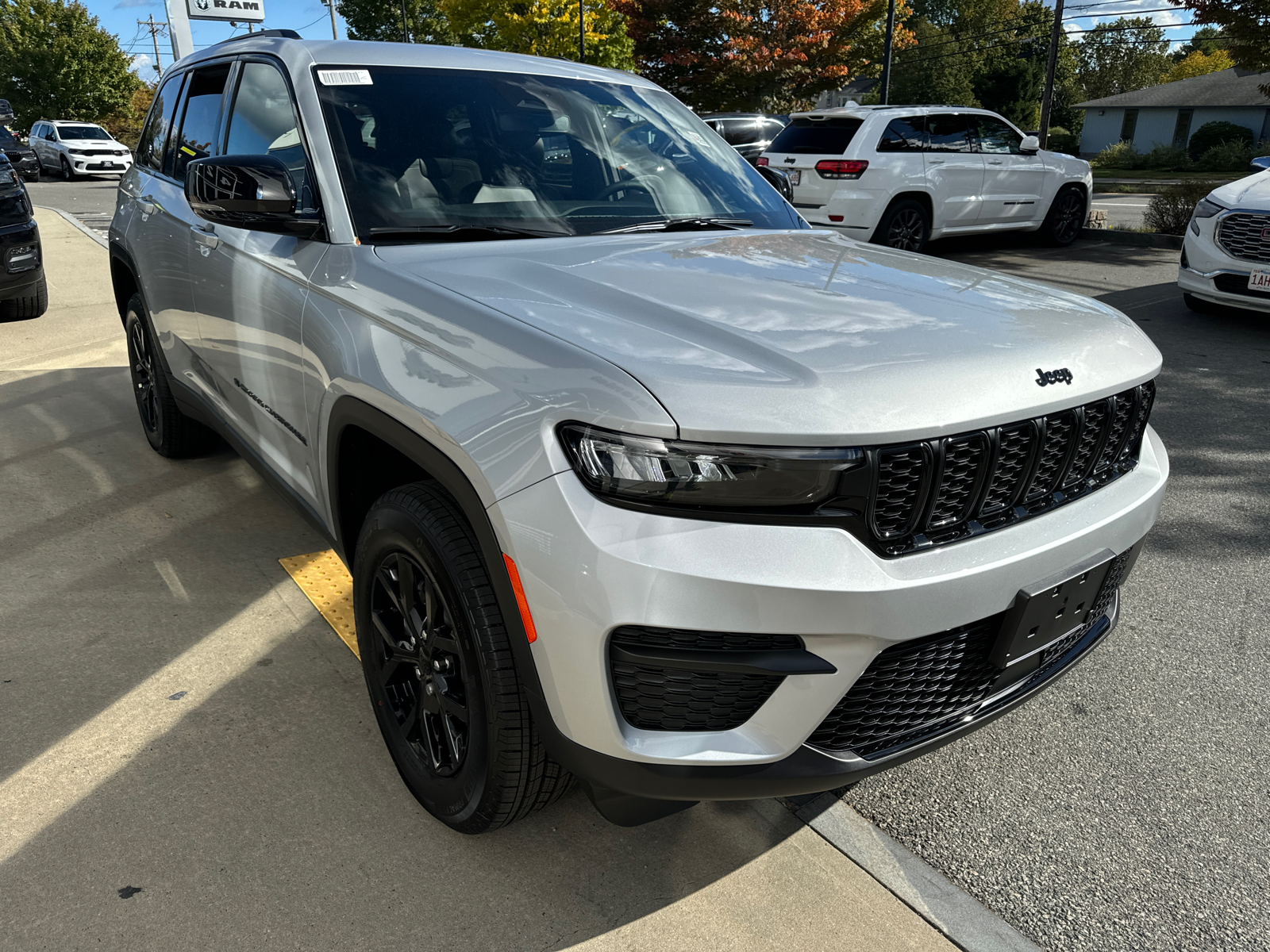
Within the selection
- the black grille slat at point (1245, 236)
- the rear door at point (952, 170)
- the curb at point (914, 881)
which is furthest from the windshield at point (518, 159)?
the rear door at point (952, 170)

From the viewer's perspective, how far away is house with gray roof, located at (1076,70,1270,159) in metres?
47.2

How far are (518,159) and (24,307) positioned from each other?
7.13 m

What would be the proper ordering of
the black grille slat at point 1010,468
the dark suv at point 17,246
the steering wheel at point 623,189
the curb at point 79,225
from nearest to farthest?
the black grille slat at point 1010,468 < the steering wheel at point 623,189 < the dark suv at point 17,246 < the curb at point 79,225

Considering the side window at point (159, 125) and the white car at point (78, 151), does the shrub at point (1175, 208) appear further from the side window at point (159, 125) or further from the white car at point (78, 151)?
the white car at point (78, 151)

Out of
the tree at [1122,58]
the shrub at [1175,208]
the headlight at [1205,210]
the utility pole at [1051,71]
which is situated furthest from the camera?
the tree at [1122,58]

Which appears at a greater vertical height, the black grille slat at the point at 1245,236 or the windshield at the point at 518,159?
the windshield at the point at 518,159

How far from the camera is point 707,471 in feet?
5.43

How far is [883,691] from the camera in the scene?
1.85 meters

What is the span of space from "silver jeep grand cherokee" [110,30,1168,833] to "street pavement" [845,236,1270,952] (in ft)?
1.43

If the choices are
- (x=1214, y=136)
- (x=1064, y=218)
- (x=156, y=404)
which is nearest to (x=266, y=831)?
(x=156, y=404)

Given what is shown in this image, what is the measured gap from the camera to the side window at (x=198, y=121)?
11.9 feet

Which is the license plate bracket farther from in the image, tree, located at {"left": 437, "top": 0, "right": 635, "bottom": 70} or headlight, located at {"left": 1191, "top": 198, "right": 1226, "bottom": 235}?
tree, located at {"left": 437, "top": 0, "right": 635, "bottom": 70}

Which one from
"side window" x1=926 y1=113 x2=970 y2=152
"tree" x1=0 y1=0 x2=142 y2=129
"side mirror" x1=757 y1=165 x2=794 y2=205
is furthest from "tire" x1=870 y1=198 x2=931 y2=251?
"tree" x1=0 y1=0 x2=142 y2=129

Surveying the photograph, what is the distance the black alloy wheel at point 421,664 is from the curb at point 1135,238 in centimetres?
1187
